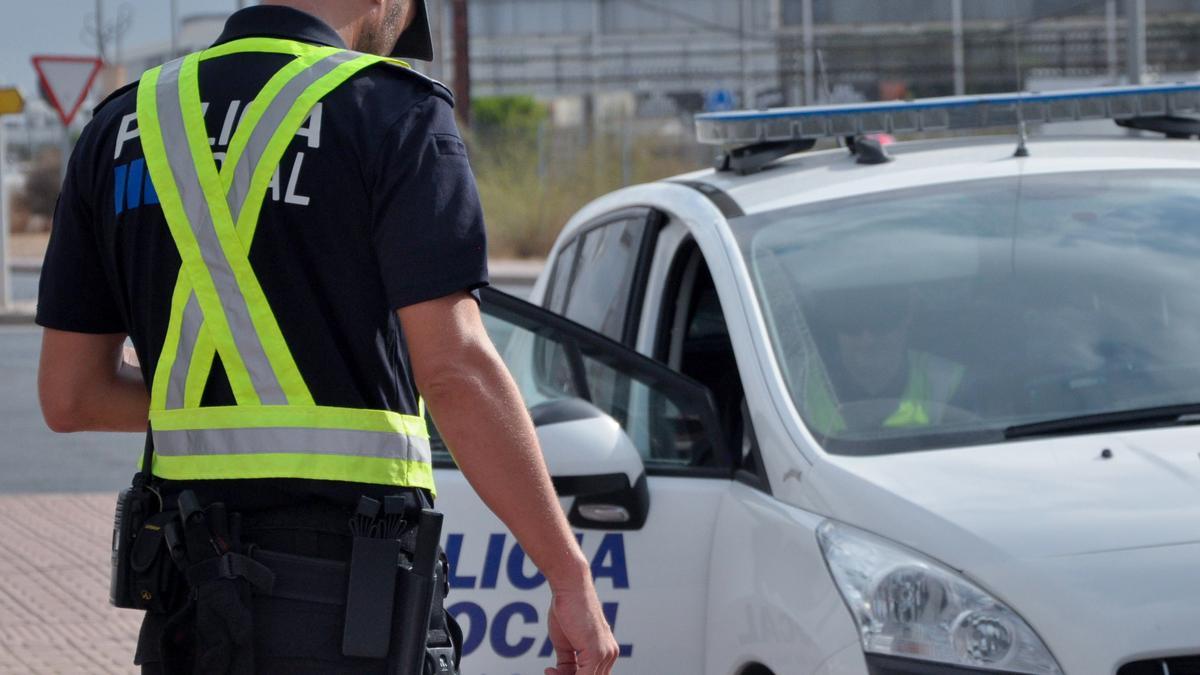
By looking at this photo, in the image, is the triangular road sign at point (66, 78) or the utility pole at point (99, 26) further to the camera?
the utility pole at point (99, 26)

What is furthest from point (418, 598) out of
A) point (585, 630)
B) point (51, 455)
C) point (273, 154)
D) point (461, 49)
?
point (461, 49)

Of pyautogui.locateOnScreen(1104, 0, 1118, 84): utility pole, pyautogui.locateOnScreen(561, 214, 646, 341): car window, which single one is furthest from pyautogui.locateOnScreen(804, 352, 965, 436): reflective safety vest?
pyautogui.locateOnScreen(1104, 0, 1118, 84): utility pole

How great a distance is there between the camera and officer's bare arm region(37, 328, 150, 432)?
87.4 inches

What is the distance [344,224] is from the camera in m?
1.95

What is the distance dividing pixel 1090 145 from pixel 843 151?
0.63 meters

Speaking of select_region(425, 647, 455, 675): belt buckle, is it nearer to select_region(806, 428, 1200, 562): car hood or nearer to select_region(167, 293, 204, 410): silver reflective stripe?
select_region(167, 293, 204, 410): silver reflective stripe

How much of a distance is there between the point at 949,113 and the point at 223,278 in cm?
236

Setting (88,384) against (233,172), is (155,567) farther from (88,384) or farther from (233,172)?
(233,172)

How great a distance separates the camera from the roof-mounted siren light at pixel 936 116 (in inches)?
151

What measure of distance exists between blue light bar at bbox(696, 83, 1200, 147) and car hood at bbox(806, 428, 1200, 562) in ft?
3.84

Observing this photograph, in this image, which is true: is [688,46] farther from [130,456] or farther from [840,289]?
[840,289]

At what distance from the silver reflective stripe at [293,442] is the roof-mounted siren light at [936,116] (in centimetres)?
203

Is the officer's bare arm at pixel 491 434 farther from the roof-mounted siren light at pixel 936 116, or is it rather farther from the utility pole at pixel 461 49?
the utility pole at pixel 461 49

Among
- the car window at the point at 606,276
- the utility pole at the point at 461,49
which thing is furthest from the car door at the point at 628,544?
the utility pole at the point at 461,49
